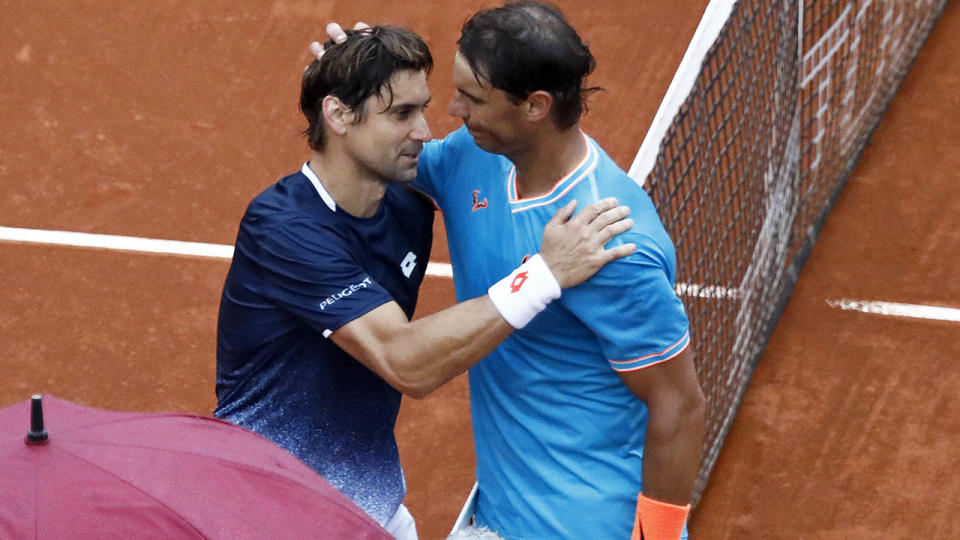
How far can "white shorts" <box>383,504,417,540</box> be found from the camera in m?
4.40

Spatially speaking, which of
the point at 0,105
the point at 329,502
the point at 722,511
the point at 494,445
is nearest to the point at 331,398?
the point at 494,445

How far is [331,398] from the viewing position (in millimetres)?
4078

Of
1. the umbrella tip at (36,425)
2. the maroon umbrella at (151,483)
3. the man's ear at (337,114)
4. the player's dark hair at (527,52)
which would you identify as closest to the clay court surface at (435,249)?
the man's ear at (337,114)

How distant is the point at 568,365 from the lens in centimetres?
363

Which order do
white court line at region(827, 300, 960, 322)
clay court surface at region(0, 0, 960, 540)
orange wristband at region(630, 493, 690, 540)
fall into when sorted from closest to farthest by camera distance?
1. orange wristband at region(630, 493, 690, 540)
2. clay court surface at region(0, 0, 960, 540)
3. white court line at region(827, 300, 960, 322)

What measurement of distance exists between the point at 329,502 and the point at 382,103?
129cm

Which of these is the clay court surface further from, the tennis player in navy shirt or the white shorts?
the tennis player in navy shirt

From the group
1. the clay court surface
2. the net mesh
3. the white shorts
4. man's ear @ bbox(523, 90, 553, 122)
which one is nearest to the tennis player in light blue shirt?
man's ear @ bbox(523, 90, 553, 122)

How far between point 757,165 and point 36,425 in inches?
138

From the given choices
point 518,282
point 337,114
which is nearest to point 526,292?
point 518,282

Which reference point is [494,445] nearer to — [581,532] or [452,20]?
[581,532]

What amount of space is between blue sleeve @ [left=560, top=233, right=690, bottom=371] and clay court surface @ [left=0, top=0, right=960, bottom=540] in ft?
7.26

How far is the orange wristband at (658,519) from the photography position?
3.57 m

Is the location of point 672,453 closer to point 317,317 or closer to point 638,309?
point 638,309
